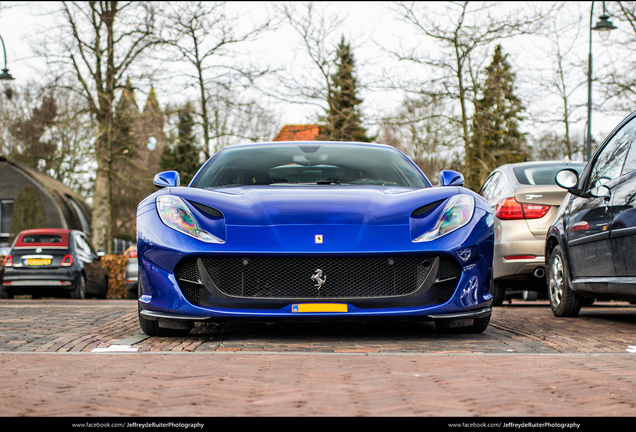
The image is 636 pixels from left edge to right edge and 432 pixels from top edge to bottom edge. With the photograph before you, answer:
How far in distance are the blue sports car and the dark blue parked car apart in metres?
1.21

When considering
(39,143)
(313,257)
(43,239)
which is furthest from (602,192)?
(39,143)

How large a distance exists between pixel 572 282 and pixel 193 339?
3.54 m

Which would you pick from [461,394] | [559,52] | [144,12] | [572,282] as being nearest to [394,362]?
[461,394]

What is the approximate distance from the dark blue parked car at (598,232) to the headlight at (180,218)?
3017mm

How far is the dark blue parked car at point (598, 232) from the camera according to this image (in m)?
5.76

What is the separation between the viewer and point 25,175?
40.1 metres

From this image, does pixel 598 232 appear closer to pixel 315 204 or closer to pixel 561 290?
pixel 561 290

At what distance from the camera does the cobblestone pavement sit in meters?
2.87

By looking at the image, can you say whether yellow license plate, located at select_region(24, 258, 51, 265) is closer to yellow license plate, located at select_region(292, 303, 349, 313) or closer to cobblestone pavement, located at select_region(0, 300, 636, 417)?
cobblestone pavement, located at select_region(0, 300, 636, 417)

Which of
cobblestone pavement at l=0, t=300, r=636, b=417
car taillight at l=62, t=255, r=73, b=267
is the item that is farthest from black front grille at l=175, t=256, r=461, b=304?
car taillight at l=62, t=255, r=73, b=267

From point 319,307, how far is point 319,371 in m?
1.13

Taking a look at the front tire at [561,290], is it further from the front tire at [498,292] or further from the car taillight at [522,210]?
the front tire at [498,292]
